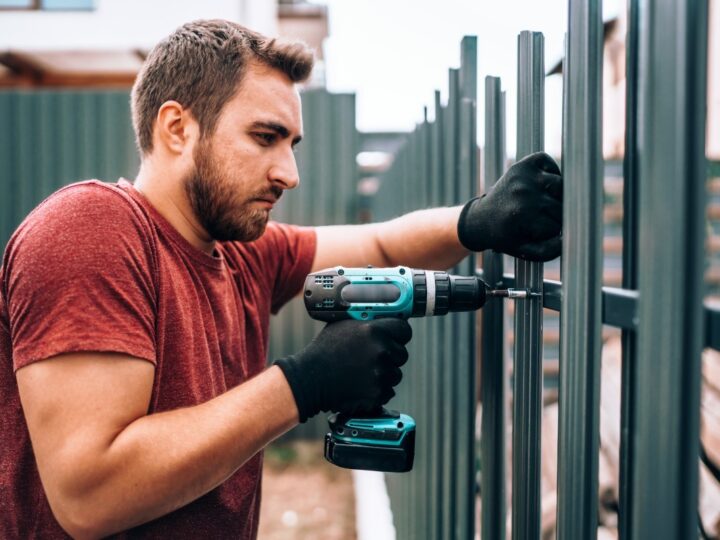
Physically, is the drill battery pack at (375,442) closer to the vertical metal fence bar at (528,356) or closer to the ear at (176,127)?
the vertical metal fence bar at (528,356)

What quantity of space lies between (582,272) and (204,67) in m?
1.20

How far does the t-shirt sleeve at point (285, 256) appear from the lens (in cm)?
216

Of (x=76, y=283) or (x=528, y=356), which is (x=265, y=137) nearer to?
(x=76, y=283)

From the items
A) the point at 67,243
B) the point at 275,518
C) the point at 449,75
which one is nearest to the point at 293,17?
the point at 275,518

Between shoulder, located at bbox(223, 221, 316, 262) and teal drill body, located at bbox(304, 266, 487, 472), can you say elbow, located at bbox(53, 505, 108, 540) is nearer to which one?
teal drill body, located at bbox(304, 266, 487, 472)

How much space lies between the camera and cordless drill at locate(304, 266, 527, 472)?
1486 millimetres

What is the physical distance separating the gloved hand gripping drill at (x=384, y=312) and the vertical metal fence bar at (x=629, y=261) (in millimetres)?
352

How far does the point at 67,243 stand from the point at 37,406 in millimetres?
330

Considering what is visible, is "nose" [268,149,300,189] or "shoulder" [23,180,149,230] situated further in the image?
"nose" [268,149,300,189]

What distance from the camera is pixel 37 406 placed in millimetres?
1226

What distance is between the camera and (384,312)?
59.3 inches

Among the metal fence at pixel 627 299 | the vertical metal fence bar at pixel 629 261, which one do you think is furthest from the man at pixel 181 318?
the vertical metal fence bar at pixel 629 261

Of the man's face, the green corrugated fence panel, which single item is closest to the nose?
the man's face

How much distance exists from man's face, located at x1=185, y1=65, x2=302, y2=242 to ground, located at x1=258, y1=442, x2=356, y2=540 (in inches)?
115
